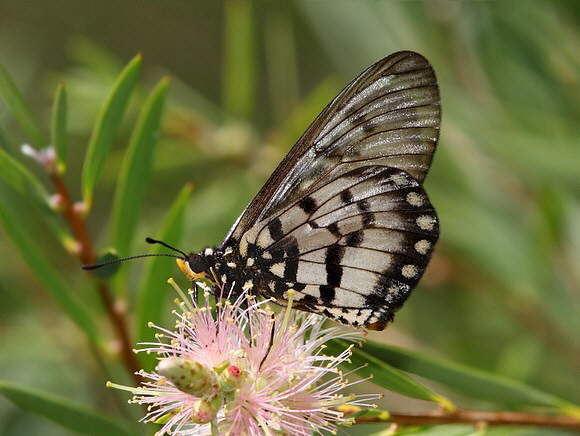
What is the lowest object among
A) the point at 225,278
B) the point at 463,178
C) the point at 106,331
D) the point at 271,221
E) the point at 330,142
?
the point at 106,331

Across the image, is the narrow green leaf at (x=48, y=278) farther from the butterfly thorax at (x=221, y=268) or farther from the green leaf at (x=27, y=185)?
the butterfly thorax at (x=221, y=268)

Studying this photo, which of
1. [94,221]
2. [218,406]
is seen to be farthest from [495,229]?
[94,221]

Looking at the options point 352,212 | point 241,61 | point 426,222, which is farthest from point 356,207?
point 241,61

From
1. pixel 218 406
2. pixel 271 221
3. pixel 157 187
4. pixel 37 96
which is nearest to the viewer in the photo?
pixel 218 406

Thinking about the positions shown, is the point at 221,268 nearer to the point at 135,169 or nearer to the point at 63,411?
the point at 135,169

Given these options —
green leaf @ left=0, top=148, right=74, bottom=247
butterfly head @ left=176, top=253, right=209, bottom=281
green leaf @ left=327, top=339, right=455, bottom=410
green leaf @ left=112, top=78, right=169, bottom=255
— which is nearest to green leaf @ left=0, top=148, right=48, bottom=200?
green leaf @ left=0, top=148, right=74, bottom=247

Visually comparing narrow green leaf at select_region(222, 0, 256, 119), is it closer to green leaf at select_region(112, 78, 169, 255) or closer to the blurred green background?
the blurred green background

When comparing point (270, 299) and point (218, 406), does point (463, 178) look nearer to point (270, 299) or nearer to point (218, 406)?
point (270, 299)
